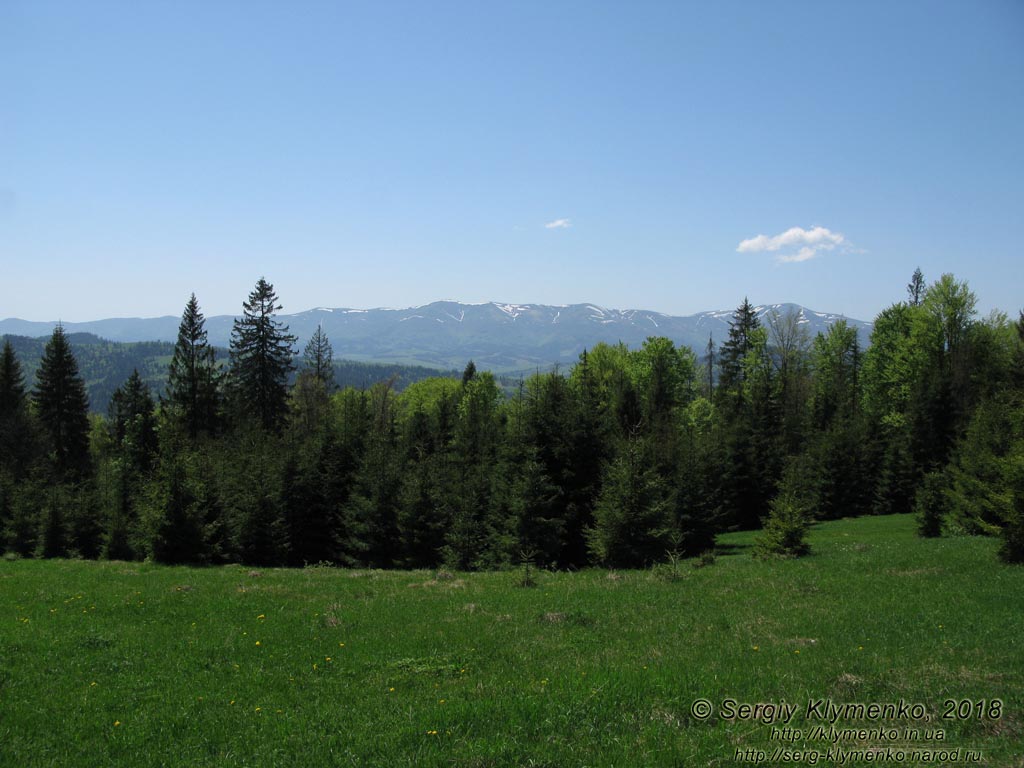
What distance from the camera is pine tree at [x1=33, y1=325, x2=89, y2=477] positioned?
54938 mm

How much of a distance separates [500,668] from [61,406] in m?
61.7

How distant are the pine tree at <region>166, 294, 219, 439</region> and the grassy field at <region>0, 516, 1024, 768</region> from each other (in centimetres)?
3355

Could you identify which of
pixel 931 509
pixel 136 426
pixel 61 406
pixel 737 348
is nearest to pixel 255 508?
pixel 136 426

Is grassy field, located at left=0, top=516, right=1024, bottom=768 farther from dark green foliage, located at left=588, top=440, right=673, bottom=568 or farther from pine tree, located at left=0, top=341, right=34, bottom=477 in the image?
pine tree, located at left=0, top=341, right=34, bottom=477

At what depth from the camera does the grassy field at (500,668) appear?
7328 millimetres

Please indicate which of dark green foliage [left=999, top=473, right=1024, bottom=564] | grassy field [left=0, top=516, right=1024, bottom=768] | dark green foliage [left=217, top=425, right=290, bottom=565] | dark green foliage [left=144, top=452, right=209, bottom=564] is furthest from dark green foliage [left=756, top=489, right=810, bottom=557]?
dark green foliage [left=144, top=452, right=209, bottom=564]

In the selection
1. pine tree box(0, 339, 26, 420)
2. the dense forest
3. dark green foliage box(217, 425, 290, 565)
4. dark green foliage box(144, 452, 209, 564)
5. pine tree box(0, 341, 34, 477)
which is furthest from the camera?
pine tree box(0, 339, 26, 420)

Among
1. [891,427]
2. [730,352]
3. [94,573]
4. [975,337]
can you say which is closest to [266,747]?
[94,573]

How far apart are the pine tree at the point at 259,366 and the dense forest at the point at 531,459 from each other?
17cm

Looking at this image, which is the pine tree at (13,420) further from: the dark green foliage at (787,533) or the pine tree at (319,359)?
the dark green foliage at (787,533)

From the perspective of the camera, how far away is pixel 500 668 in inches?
407

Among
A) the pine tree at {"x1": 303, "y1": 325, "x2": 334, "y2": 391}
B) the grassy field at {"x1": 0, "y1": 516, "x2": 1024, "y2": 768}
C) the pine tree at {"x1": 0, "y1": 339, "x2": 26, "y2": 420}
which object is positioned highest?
the pine tree at {"x1": 303, "y1": 325, "x2": 334, "y2": 391}

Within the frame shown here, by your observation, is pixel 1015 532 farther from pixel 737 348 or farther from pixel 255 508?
pixel 737 348

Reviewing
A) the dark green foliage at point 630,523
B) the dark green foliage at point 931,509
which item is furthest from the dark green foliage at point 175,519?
the dark green foliage at point 931,509
